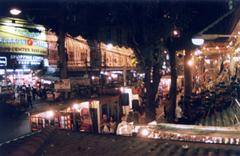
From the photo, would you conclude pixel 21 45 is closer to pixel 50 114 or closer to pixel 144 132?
pixel 50 114

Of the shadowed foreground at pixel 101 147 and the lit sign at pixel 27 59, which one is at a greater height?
the lit sign at pixel 27 59

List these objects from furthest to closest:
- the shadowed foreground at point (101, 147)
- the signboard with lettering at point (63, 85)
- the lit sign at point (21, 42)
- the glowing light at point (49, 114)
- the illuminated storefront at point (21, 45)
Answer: the lit sign at point (21, 42), the illuminated storefront at point (21, 45), the signboard with lettering at point (63, 85), the glowing light at point (49, 114), the shadowed foreground at point (101, 147)

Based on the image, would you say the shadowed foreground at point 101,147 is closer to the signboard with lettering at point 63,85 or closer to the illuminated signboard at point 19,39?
the signboard with lettering at point 63,85

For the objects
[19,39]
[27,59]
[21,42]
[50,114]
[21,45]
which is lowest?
[50,114]

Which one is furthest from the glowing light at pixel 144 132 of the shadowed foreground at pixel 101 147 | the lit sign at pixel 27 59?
the lit sign at pixel 27 59

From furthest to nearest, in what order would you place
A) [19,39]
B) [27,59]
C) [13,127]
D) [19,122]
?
[19,122], [13,127], [27,59], [19,39]

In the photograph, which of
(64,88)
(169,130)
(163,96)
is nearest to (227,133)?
(169,130)

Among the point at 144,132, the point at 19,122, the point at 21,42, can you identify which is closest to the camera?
the point at 144,132

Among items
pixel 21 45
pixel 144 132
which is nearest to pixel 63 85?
pixel 21 45

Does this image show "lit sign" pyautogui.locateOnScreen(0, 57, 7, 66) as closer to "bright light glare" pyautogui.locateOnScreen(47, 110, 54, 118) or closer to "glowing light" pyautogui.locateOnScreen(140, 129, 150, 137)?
"bright light glare" pyautogui.locateOnScreen(47, 110, 54, 118)

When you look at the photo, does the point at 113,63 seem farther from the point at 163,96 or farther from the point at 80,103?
the point at 80,103

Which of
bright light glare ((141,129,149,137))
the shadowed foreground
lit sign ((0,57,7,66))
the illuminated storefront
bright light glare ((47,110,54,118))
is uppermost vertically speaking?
the illuminated storefront

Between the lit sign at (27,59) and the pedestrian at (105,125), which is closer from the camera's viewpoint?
the pedestrian at (105,125)

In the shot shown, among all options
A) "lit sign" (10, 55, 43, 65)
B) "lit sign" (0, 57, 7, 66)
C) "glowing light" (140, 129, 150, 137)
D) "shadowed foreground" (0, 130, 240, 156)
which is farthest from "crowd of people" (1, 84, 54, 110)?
"shadowed foreground" (0, 130, 240, 156)
